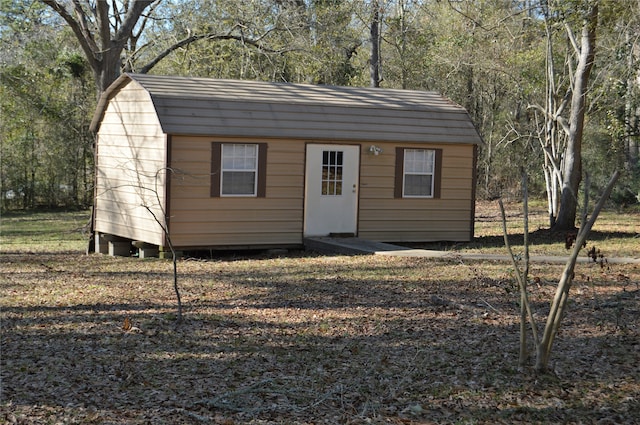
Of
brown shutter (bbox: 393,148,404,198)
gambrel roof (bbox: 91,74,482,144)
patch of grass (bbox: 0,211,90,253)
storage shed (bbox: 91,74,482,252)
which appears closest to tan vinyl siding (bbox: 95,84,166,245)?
storage shed (bbox: 91,74,482,252)

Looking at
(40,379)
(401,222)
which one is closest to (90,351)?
(40,379)

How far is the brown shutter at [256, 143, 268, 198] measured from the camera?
1514 cm

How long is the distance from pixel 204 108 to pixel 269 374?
28.4 ft

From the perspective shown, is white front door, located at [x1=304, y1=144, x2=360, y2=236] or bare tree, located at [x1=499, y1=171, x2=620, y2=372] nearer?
bare tree, located at [x1=499, y1=171, x2=620, y2=372]

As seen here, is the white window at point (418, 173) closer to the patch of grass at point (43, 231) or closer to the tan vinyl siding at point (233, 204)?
the tan vinyl siding at point (233, 204)

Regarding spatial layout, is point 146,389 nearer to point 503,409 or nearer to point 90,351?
point 90,351

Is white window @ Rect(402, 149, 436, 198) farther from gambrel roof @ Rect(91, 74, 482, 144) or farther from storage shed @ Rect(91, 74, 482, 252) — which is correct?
gambrel roof @ Rect(91, 74, 482, 144)

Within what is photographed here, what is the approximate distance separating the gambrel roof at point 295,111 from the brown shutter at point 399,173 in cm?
35

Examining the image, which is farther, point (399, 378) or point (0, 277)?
point (0, 277)

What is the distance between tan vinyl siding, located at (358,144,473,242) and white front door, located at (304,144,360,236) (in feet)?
0.70

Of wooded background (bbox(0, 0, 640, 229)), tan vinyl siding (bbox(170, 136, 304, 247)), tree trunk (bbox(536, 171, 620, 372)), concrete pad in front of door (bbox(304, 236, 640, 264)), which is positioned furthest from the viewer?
wooded background (bbox(0, 0, 640, 229))

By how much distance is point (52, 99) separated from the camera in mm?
27672

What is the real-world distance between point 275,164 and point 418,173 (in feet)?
9.98

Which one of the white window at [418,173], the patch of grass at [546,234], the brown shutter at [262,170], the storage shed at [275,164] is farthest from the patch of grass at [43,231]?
the patch of grass at [546,234]
